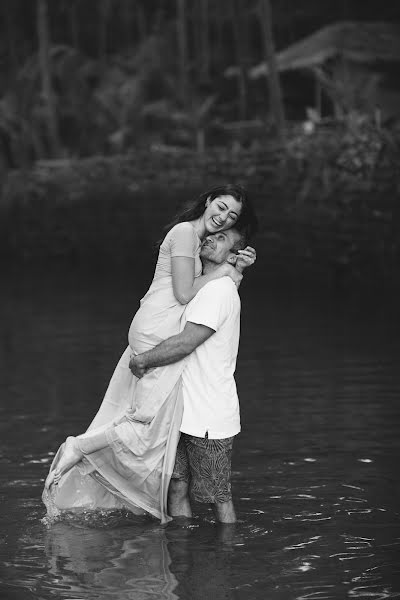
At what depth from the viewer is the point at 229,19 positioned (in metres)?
40.0

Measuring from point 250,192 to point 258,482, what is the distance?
15954 mm

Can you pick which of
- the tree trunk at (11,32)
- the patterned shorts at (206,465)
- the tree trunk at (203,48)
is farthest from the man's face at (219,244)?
the tree trunk at (11,32)

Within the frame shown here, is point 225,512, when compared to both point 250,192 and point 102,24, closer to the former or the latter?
point 250,192

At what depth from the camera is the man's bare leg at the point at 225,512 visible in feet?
22.2

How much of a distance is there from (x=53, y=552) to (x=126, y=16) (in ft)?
132

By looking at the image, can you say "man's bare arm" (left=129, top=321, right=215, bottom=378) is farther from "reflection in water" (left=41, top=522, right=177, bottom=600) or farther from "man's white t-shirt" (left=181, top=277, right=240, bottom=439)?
"reflection in water" (left=41, top=522, right=177, bottom=600)

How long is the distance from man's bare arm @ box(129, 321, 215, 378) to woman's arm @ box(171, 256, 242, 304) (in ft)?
0.58

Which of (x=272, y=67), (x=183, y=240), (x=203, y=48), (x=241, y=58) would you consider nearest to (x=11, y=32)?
(x=203, y=48)

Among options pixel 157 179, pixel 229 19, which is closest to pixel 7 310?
pixel 157 179

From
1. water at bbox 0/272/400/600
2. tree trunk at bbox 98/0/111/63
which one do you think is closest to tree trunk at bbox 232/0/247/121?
tree trunk at bbox 98/0/111/63

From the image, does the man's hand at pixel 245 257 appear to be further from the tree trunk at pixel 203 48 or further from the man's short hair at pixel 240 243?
the tree trunk at pixel 203 48

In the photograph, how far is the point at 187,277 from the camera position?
6.46 metres

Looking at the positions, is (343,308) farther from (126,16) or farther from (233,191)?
(126,16)

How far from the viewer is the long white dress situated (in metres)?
6.49
